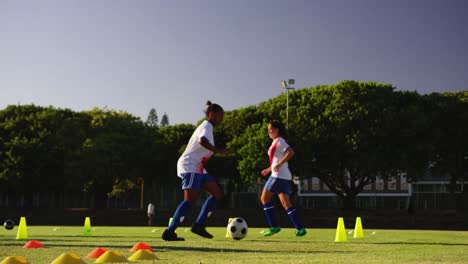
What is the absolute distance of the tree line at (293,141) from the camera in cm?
5028

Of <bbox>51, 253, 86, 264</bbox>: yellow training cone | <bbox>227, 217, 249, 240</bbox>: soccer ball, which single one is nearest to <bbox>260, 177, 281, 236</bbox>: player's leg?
<bbox>227, 217, 249, 240</bbox>: soccer ball

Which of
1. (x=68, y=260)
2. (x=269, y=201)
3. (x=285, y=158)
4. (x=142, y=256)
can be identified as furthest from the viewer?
(x=269, y=201)

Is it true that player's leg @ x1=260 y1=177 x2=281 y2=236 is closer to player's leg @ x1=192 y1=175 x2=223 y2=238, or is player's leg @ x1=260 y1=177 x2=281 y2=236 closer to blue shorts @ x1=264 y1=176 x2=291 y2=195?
blue shorts @ x1=264 y1=176 x2=291 y2=195

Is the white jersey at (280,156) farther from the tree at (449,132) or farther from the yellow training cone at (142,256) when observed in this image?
the tree at (449,132)

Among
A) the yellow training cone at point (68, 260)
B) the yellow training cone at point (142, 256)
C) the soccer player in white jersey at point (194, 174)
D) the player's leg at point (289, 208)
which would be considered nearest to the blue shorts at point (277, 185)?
the player's leg at point (289, 208)

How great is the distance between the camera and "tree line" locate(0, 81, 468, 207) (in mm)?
50281

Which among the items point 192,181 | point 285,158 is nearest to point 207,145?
point 192,181

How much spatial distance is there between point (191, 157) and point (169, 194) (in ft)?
239

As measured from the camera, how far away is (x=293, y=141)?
168 feet

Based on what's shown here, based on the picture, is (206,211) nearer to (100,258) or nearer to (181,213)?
(181,213)

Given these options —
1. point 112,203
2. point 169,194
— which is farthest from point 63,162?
point 112,203

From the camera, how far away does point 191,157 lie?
36.6ft

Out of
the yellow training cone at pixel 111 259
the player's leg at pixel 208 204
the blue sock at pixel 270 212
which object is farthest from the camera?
the blue sock at pixel 270 212

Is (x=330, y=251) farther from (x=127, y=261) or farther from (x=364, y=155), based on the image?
(x=364, y=155)
